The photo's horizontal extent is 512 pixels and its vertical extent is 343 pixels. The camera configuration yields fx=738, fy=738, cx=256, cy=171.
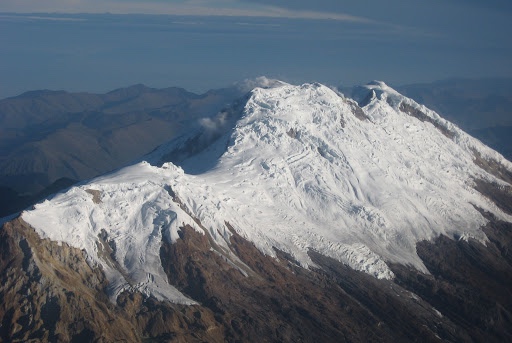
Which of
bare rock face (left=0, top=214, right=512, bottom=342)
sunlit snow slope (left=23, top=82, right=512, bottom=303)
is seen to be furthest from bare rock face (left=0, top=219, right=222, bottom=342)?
sunlit snow slope (left=23, top=82, right=512, bottom=303)

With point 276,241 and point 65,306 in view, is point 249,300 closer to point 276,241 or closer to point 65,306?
point 276,241

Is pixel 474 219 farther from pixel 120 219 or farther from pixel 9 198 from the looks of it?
pixel 9 198

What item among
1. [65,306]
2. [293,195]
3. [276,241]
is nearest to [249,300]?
[276,241]

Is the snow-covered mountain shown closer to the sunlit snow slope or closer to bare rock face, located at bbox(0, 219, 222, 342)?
bare rock face, located at bbox(0, 219, 222, 342)

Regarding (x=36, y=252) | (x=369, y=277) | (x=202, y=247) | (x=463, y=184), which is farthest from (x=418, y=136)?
(x=36, y=252)

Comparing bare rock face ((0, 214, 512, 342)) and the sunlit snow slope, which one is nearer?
bare rock face ((0, 214, 512, 342))

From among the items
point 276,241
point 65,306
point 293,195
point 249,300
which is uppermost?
point 65,306

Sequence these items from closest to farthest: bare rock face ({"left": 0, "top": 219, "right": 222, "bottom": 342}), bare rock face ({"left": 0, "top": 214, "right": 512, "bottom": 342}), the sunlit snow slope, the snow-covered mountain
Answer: bare rock face ({"left": 0, "top": 219, "right": 222, "bottom": 342}), bare rock face ({"left": 0, "top": 214, "right": 512, "bottom": 342}), the snow-covered mountain, the sunlit snow slope
